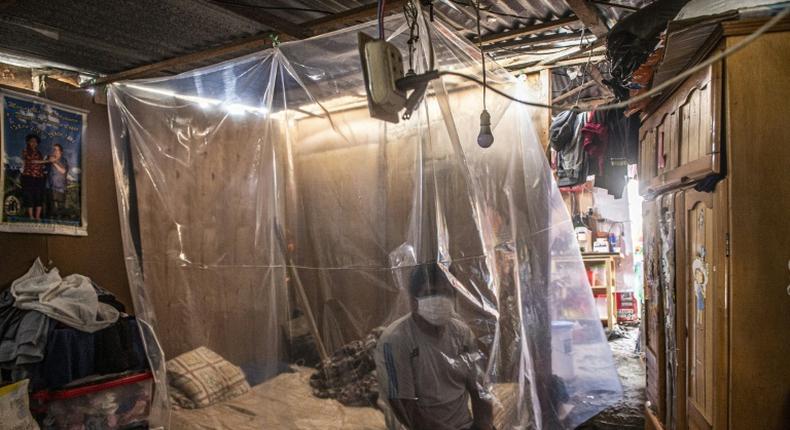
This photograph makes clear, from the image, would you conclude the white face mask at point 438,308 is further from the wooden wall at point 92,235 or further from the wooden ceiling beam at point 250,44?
the wooden wall at point 92,235

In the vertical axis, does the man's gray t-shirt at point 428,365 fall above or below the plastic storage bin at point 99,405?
above

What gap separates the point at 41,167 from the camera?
10.9 ft

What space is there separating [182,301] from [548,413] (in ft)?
6.83

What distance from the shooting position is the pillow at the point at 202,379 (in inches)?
106

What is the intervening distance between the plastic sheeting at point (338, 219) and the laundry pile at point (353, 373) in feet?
0.21

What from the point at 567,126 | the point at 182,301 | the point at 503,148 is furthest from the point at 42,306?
the point at 567,126

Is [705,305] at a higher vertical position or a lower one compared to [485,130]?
lower

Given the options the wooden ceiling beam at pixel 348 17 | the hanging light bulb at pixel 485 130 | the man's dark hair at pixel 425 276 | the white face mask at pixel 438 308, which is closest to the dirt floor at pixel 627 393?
the white face mask at pixel 438 308

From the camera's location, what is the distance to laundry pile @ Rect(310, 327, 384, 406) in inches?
88.0

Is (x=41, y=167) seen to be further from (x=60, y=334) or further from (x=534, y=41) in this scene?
(x=534, y=41)

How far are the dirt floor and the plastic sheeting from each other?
149cm

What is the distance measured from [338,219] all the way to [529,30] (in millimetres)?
1711

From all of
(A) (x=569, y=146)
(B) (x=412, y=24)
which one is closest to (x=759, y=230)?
(B) (x=412, y=24)

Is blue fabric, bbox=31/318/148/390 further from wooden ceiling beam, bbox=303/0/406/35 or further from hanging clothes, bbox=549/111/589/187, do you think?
hanging clothes, bbox=549/111/589/187
